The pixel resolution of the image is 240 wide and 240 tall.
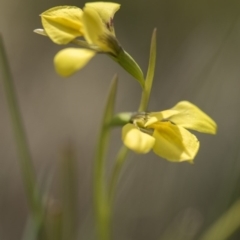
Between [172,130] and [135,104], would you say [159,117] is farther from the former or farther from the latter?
[135,104]

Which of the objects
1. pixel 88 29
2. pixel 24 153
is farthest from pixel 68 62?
pixel 24 153

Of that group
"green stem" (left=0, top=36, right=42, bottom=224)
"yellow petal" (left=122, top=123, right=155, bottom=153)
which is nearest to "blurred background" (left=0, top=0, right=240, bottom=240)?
"green stem" (left=0, top=36, right=42, bottom=224)

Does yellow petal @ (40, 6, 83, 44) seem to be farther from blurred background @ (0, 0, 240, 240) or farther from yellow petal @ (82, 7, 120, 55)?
blurred background @ (0, 0, 240, 240)

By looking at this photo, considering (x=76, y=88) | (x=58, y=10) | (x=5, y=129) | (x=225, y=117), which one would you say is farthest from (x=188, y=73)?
(x=58, y=10)

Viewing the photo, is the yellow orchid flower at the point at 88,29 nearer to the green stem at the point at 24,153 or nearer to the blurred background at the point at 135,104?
the green stem at the point at 24,153

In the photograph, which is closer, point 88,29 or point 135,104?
point 88,29

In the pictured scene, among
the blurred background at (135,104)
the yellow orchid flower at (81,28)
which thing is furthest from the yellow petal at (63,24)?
the blurred background at (135,104)
